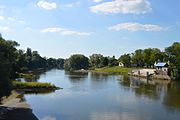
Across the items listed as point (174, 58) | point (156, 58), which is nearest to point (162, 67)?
point (174, 58)

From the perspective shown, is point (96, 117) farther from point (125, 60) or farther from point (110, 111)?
point (125, 60)

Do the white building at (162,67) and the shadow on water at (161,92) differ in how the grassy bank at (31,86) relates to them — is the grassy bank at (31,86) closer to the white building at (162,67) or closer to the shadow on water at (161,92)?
the shadow on water at (161,92)

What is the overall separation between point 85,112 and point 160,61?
329ft

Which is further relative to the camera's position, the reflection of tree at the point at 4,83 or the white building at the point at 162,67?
the white building at the point at 162,67

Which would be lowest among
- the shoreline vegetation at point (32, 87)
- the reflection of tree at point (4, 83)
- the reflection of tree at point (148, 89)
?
the reflection of tree at point (148, 89)

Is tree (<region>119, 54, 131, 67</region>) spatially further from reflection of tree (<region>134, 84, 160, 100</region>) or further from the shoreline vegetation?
the shoreline vegetation

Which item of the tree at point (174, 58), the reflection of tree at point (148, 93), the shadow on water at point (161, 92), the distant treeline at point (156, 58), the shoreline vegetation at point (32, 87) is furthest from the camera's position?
the distant treeline at point (156, 58)

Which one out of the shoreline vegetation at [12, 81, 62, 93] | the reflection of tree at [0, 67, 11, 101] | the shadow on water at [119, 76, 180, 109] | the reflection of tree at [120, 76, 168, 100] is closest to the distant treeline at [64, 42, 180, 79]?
the reflection of tree at [120, 76, 168, 100]

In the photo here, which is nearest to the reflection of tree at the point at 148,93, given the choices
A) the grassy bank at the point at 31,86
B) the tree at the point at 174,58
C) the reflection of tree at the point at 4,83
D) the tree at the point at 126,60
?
the grassy bank at the point at 31,86

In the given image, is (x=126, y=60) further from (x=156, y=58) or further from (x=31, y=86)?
(x=31, y=86)

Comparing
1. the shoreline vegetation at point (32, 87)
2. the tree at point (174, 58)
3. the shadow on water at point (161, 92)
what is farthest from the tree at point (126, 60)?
the shoreline vegetation at point (32, 87)

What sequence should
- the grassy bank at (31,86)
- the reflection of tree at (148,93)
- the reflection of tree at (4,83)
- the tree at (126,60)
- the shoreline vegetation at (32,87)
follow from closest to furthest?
the reflection of tree at (4,83), the reflection of tree at (148,93), the shoreline vegetation at (32,87), the grassy bank at (31,86), the tree at (126,60)

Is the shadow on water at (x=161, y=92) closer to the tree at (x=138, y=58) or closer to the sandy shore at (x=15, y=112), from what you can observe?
the sandy shore at (x=15, y=112)

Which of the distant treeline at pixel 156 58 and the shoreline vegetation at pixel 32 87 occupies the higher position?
the distant treeline at pixel 156 58
